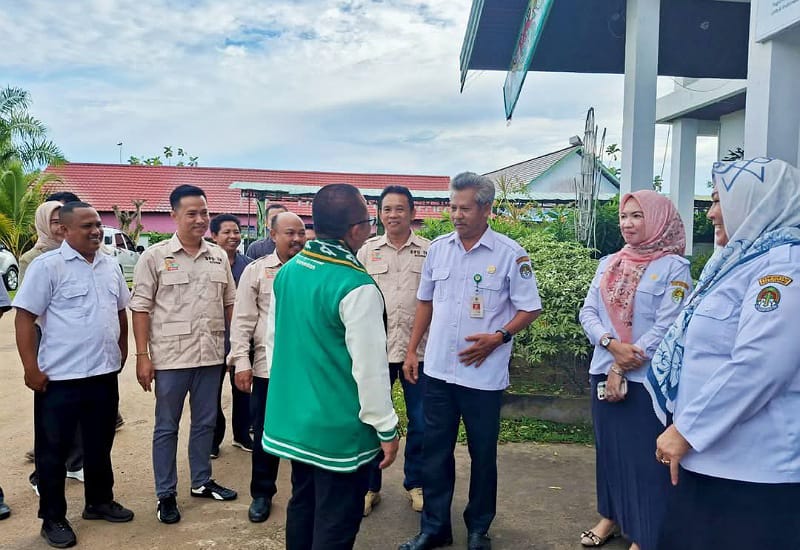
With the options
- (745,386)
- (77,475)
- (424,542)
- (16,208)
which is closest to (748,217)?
(745,386)

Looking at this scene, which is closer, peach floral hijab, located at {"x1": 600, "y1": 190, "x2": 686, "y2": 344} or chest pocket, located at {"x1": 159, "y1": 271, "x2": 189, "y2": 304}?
peach floral hijab, located at {"x1": 600, "y1": 190, "x2": 686, "y2": 344}

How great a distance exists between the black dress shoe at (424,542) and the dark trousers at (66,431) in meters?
1.79

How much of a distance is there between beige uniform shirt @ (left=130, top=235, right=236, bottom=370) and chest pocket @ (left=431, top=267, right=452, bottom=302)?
1393 mm

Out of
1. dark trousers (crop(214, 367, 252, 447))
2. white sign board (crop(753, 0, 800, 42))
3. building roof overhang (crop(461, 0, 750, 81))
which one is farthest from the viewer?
building roof overhang (crop(461, 0, 750, 81))

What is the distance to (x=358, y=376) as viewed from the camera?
237 cm

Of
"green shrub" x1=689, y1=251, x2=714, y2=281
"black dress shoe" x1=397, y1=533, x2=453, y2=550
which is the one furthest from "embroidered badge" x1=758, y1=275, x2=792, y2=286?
"green shrub" x1=689, y1=251, x2=714, y2=281

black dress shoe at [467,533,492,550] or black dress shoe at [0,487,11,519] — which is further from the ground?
black dress shoe at [467,533,492,550]

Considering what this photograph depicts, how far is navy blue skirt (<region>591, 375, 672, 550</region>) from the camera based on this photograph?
9.98 feet

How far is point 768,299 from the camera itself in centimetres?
183

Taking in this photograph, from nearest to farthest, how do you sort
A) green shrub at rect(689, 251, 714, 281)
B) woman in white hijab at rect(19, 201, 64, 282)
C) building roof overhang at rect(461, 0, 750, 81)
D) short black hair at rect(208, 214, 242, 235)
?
woman in white hijab at rect(19, 201, 64, 282) < short black hair at rect(208, 214, 242, 235) < building roof overhang at rect(461, 0, 750, 81) < green shrub at rect(689, 251, 714, 281)

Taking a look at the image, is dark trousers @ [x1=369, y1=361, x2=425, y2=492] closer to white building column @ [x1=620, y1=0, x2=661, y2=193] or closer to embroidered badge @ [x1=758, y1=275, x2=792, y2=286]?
embroidered badge @ [x1=758, y1=275, x2=792, y2=286]

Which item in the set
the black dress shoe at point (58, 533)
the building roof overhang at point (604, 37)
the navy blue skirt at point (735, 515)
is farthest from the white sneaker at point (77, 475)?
the building roof overhang at point (604, 37)

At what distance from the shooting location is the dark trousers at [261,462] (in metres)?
3.86

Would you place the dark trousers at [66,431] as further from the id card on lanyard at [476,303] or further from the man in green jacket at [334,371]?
the id card on lanyard at [476,303]
